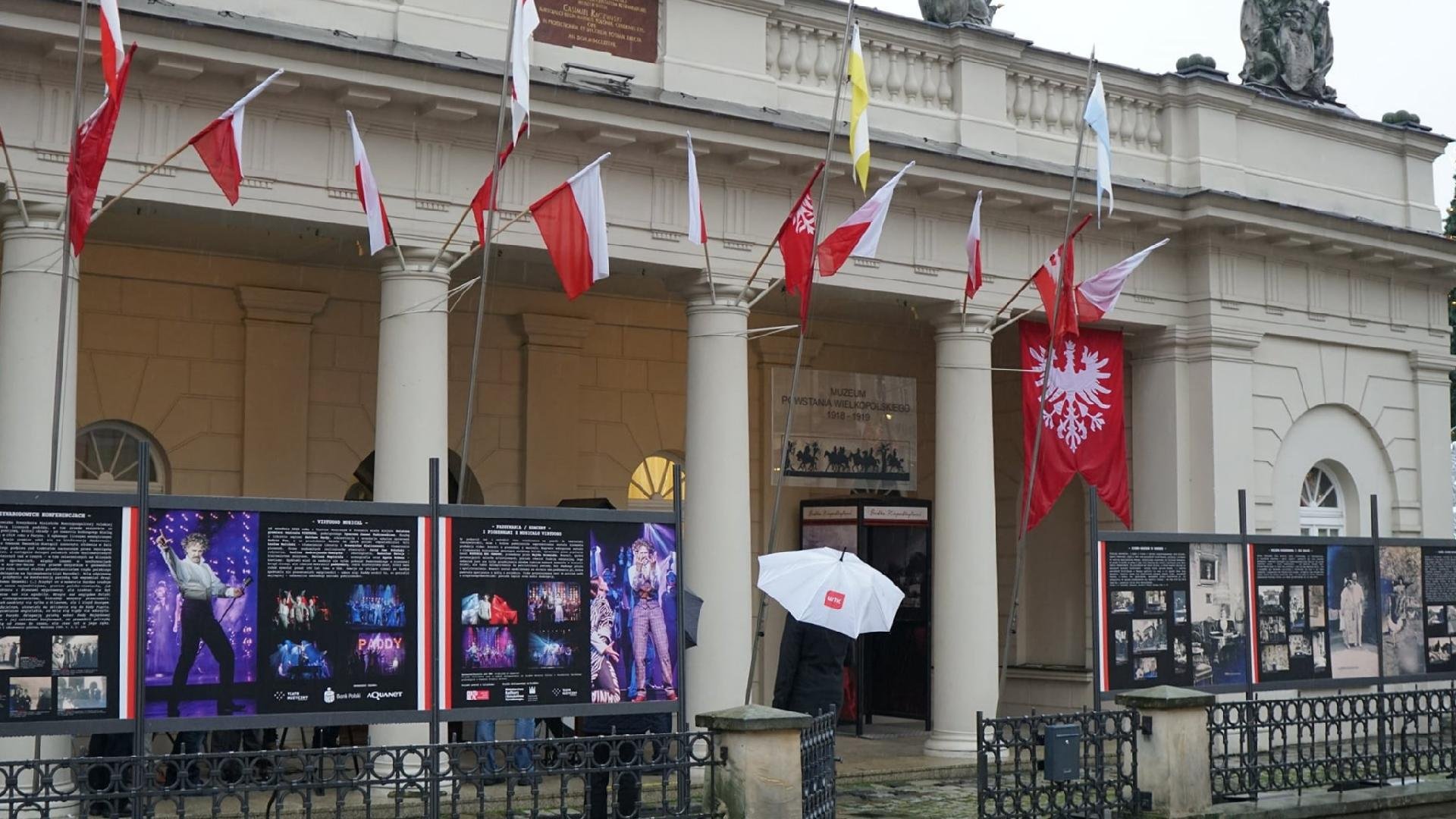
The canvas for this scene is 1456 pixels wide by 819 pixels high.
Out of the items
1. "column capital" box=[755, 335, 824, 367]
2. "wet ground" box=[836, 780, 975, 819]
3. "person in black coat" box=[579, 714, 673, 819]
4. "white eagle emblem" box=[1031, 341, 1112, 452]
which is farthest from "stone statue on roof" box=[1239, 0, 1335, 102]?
"person in black coat" box=[579, 714, 673, 819]

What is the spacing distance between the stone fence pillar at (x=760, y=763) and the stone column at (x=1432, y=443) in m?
14.3

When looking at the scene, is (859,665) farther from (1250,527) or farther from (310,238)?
(310,238)

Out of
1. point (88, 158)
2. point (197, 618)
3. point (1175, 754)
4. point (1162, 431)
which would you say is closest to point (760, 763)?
point (197, 618)

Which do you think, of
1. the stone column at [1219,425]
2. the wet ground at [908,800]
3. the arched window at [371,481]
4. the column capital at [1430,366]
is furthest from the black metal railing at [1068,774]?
the column capital at [1430,366]

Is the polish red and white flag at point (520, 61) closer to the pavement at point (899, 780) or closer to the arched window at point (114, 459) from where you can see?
the pavement at point (899, 780)

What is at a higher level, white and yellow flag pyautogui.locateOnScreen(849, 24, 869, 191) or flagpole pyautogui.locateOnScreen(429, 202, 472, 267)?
white and yellow flag pyautogui.locateOnScreen(849, 24, 869, 191)

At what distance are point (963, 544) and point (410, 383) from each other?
20.3 ft

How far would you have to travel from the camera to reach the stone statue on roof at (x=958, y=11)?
1775 centimetres

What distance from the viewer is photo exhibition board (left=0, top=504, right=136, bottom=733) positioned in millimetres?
8188

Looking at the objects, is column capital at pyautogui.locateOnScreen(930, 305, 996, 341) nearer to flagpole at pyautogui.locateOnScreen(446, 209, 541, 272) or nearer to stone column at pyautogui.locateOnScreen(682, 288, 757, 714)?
stone column at pyautogui.locateOnScreen(682, 288, 757, 714)

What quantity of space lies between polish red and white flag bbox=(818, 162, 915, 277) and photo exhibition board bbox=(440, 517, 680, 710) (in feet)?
15.5

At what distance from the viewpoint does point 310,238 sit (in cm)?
1573

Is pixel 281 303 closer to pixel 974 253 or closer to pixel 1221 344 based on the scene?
pixel 974 253

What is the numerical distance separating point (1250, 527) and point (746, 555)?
6837 mm
